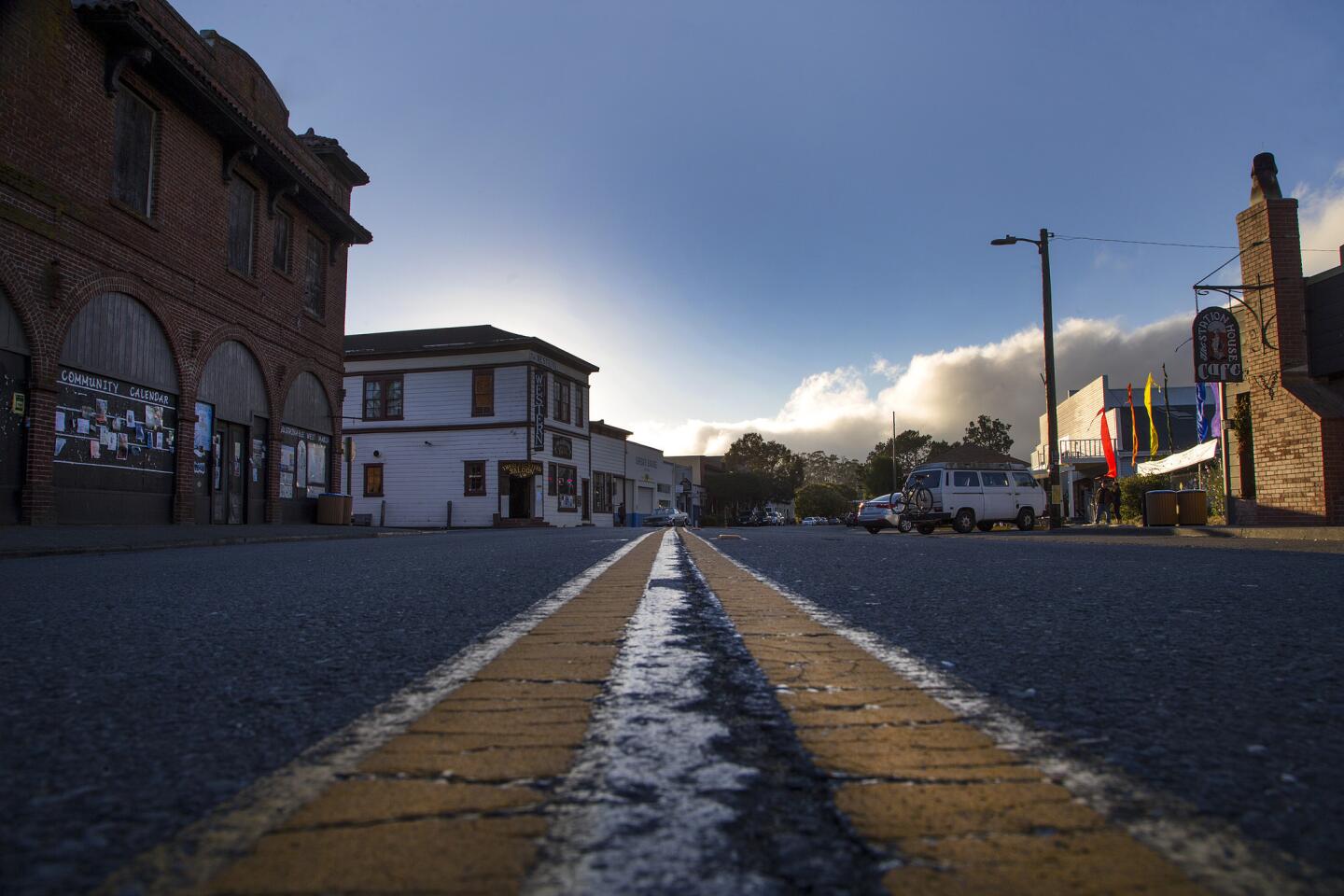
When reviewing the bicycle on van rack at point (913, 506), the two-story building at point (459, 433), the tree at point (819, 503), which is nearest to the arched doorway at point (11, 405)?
the bicycle on van rack at point (913, 506)

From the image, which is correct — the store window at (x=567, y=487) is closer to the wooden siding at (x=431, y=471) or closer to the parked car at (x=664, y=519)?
the wooden siding at (x=431, y=471)

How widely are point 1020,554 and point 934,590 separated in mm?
4076

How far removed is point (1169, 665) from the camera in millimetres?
2252

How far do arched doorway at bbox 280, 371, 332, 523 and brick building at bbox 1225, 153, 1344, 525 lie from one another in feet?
67.9

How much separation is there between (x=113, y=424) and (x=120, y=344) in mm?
1314

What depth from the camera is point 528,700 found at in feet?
5.59

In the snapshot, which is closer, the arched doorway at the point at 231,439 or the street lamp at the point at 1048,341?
the arched doorway at the point at 231,439

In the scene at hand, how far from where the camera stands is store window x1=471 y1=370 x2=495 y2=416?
125ft

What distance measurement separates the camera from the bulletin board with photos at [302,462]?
1967 centimetres

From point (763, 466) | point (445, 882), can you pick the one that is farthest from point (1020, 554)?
point (763, 466)

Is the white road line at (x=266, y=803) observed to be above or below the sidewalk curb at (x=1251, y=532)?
below

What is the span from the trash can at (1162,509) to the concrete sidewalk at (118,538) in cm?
1771

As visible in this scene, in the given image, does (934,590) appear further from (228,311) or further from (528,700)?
(228,311)

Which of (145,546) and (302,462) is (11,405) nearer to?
(145,546)
